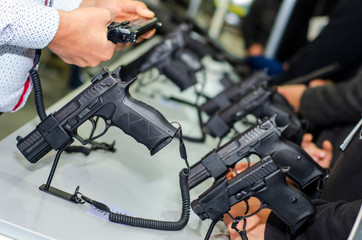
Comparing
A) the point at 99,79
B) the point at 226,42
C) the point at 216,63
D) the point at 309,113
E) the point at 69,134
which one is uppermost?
the point at 99,79

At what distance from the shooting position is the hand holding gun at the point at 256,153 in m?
1.34

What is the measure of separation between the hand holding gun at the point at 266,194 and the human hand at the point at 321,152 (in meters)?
0.75

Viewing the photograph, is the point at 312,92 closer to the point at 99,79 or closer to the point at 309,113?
the point at 309,113

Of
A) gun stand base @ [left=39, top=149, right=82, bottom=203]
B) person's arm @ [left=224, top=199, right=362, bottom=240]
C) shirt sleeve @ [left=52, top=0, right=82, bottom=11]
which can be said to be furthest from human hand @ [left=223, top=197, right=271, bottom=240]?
shirt sleeve @ [left=52, top=0, right=82, bottom=11]

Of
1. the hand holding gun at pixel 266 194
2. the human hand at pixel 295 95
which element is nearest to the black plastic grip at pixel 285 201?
the hand holding gun at pixel 266 194

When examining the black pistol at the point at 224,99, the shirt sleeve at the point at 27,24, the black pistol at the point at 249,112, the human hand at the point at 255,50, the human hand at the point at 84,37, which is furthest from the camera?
the human hand at the point at 255,50

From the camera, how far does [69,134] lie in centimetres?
124

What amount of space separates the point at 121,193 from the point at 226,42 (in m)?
4.71

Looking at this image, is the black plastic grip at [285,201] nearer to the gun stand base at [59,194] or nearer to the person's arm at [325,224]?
the person's arm at [325,224]

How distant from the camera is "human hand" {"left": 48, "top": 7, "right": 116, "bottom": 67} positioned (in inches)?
46.1

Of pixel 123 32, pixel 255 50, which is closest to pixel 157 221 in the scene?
pixel 123 32

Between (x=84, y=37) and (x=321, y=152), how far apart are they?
119 cm

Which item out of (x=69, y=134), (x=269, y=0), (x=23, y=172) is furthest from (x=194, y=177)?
(x=269, y=0)

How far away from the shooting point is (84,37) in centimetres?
121
